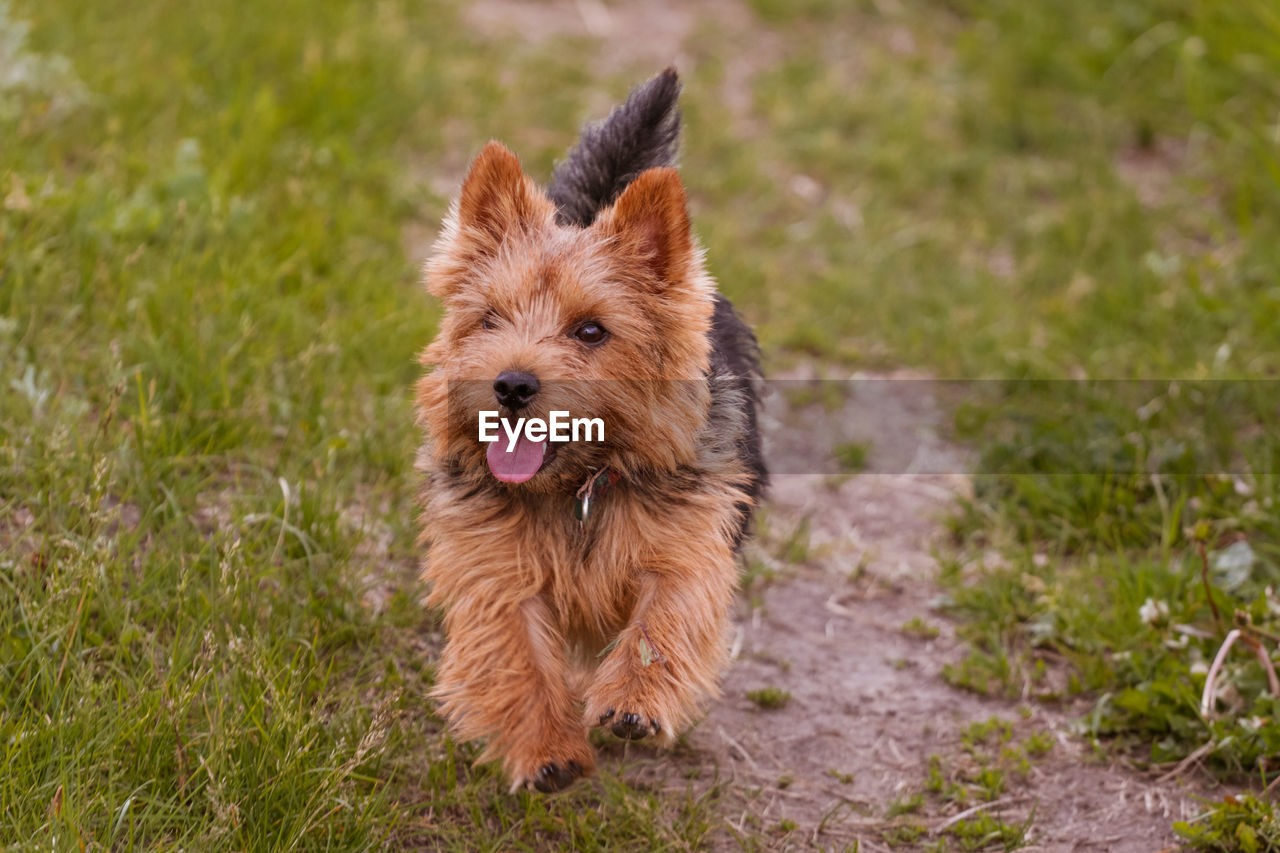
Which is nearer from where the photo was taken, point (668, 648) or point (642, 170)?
point (668, 648)

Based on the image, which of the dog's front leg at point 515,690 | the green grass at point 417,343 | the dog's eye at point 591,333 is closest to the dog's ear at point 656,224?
the dog's eye at point 591,333

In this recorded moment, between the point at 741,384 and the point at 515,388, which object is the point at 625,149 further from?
the point at 515,388

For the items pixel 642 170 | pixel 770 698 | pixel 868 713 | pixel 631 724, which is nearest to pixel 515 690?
pixel 631 724

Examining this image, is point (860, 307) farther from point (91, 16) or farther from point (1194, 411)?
point (91, 16)

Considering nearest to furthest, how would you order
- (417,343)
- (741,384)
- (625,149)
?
(741,384) → (625,149) → (417,343)

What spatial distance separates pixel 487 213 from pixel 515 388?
60cm

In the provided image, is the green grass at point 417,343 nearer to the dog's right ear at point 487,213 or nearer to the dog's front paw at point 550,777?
the dog's front paw at point 550,777

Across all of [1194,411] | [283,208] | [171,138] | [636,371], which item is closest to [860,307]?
[1194,411]

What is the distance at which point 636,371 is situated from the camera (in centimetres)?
290

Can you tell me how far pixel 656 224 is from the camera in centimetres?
296

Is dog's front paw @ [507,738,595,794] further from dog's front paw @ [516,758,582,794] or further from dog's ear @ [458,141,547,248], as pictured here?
dog's ear @ [458,141,547,248]

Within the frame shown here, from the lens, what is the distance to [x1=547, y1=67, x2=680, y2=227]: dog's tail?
361 cm

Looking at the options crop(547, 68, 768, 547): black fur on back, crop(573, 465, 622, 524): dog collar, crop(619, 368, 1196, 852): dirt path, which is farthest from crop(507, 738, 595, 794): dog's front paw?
crop(547, 68, 768, 547): black fur on back

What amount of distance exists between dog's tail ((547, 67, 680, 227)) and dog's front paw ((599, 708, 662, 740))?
1438 millimetres
